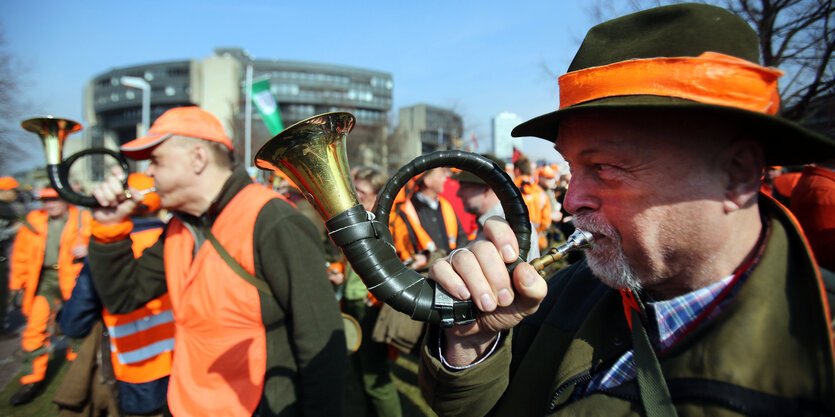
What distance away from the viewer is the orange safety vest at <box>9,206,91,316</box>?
17.6ft

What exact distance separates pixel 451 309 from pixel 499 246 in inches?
8.9

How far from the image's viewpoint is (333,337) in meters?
2.48

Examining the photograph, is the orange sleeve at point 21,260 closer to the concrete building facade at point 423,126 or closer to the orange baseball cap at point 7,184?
the orange baseball cap at point 7,184

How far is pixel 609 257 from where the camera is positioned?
1.31 metres

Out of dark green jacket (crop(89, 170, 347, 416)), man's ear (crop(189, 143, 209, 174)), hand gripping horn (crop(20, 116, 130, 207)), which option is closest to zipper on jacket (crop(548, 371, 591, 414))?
dark green jacket (crop(89, 170, 347, 416))

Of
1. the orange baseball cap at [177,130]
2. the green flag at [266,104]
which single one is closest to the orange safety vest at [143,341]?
the orange baseball cap at [177,130]

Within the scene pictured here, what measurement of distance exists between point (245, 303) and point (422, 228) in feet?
9.95

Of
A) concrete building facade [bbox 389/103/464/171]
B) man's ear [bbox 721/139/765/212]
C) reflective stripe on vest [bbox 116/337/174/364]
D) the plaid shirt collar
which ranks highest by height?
concrete building facade [bbox 389/103/464/171]

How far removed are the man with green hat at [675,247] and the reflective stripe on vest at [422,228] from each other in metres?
3.64

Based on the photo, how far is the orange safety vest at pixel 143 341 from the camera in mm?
3100

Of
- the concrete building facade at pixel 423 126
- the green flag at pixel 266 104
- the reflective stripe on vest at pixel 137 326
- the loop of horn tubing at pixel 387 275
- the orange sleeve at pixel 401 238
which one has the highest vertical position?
the concrete building facade at pixel 423 126

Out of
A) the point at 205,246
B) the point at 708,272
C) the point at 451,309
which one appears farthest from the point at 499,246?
the point at 205,246

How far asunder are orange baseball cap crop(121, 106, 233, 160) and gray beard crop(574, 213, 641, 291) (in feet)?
8.19

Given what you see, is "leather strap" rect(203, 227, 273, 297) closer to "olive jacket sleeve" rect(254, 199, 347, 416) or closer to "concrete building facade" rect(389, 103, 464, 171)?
"olive jacket sleeve" rect(254, 199, 347, 416)
